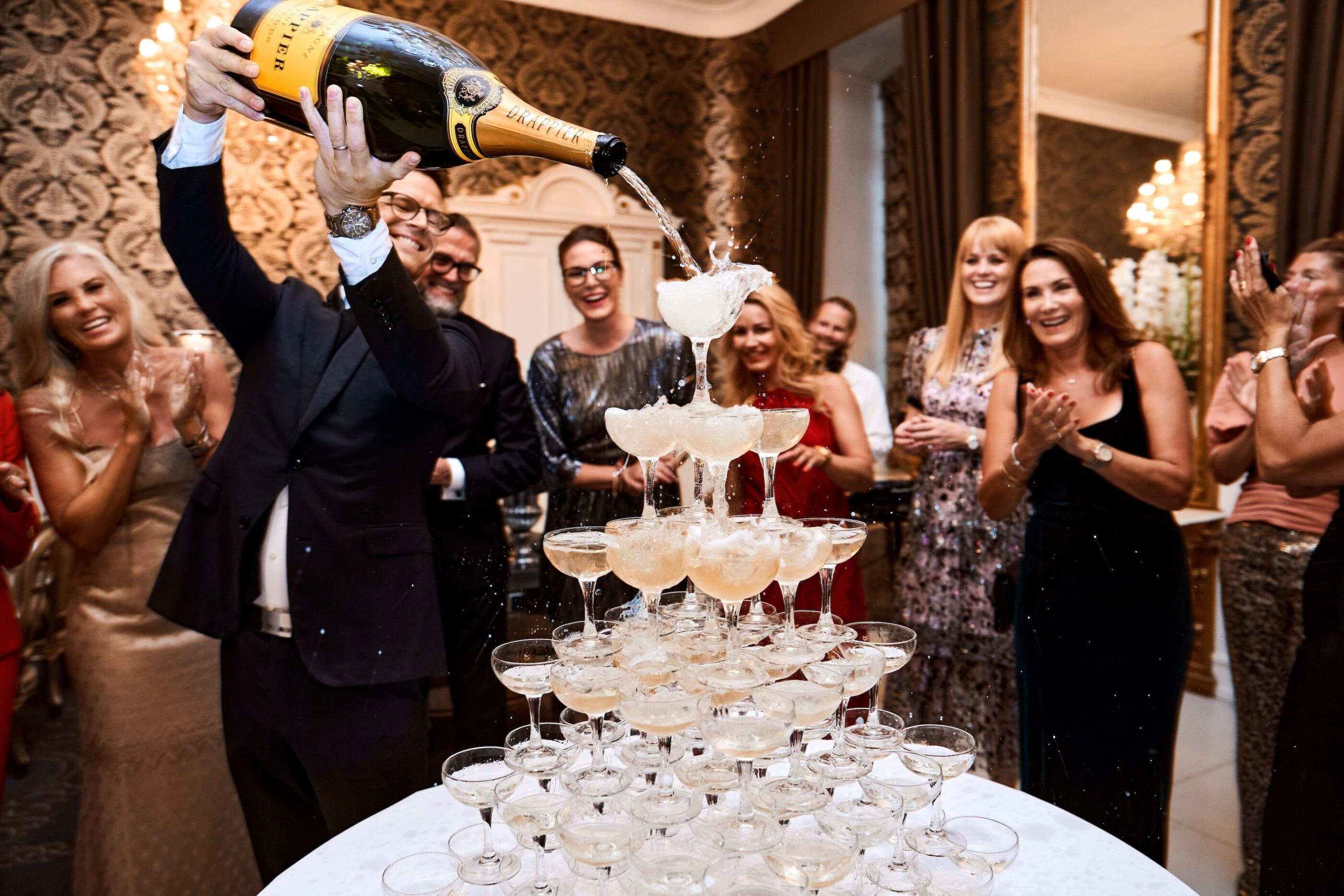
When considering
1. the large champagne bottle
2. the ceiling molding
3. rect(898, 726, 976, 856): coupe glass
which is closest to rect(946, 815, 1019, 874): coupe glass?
rect(898, 726, 976, 856): coupe glass

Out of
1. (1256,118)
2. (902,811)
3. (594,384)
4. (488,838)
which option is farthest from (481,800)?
(1256,118)

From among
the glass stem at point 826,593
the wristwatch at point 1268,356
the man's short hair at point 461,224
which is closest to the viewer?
the glass stem at point 826,593

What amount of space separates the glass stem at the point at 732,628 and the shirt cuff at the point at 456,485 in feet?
3.21

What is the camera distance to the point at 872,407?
8.65 ft

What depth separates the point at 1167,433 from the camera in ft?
4.99

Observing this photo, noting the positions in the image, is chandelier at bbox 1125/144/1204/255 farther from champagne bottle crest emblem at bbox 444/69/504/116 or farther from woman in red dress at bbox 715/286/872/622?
champagne bottle crest emblem at bbox 444/69/504/116

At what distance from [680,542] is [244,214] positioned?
2811 millimetres

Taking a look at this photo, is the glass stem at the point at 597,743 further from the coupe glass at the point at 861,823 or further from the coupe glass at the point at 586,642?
the coupe glass at the point at 861,823

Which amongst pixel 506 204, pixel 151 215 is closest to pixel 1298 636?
pixel 506 204

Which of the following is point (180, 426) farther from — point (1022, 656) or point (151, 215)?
point (1022, 656)

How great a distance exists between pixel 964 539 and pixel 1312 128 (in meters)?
1.42

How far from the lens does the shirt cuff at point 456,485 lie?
1.64m

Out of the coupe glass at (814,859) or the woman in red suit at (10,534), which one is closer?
the coupe glass at (814,859)

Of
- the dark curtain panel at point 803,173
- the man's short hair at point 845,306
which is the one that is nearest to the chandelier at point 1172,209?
the man's short hair at point 845,306
